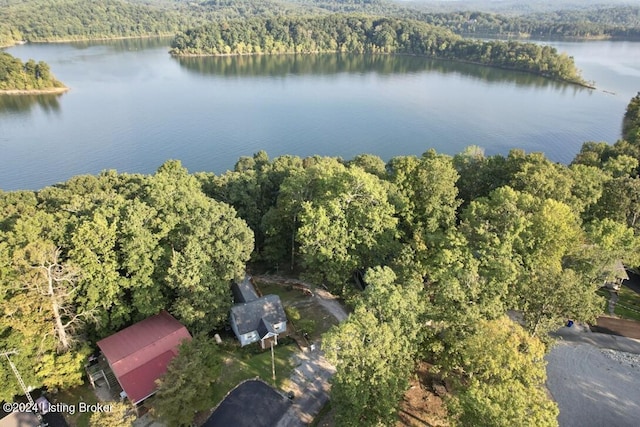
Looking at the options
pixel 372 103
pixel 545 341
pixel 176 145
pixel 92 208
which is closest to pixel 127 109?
pixel 176 145

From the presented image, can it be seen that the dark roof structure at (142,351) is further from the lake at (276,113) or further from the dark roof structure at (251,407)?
the lake at (276,113)

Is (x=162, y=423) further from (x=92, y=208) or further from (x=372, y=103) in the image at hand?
(x=372, y=103)

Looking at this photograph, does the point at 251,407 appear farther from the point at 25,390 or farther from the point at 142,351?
the point at 25,390

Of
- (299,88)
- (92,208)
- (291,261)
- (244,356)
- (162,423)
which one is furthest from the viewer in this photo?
(299,88)

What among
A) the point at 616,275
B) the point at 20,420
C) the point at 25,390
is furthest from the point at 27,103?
the point at 616,275

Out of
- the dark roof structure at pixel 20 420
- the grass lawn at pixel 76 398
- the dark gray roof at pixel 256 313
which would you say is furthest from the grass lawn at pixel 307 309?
the dark roof structure at pixel 20 420
